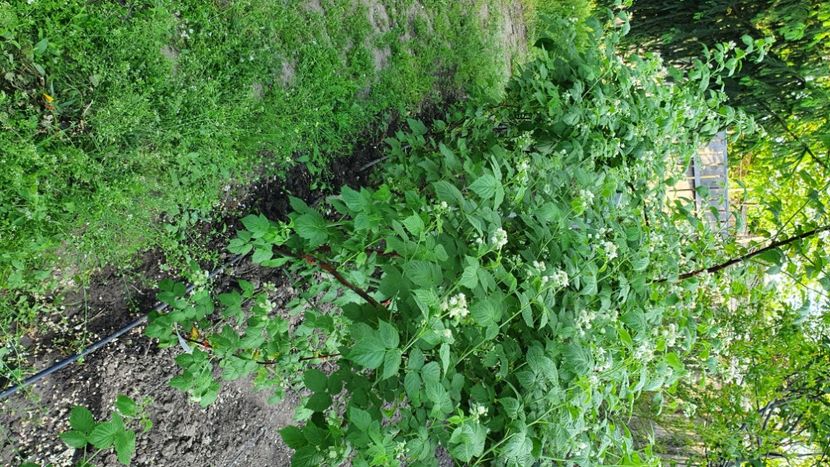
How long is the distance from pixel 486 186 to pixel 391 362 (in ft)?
2.78

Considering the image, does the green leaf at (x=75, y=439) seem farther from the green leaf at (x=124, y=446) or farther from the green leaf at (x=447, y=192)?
the green leaf at (x=447, y=192)

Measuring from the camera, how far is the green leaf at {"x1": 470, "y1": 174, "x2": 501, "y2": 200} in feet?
7.09

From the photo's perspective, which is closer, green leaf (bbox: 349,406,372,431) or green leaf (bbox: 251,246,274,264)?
green leaf (bbox: 349,406,372,431)

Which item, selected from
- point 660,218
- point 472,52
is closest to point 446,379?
point 660,218

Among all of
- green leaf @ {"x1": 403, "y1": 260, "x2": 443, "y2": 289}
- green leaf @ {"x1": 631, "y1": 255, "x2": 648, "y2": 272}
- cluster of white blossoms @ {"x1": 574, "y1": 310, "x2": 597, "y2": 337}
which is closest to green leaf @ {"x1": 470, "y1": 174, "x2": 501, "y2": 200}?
green leaf @ {"x1": 403, "y1": 260, "x2": 443, "y2": 289}

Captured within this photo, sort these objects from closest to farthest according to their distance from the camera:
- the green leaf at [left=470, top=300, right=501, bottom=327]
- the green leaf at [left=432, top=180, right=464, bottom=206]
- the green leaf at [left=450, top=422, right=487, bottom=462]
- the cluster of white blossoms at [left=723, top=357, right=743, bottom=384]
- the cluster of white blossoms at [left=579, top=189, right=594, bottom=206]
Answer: the green leaf at [left=450, top=422, right=487, bottom=462] < the green leaf at [left=470, top=300, right=501, bottom=327] < the green leaf at [left=432, top=180, right=464, bottom=206] < the cluster of white blossoms at [left=579, top=189, right=594, bottom=206] < the cluster of white blossoms at [left=723, top=357, right=743, bottom=384]

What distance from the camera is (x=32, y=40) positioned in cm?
253

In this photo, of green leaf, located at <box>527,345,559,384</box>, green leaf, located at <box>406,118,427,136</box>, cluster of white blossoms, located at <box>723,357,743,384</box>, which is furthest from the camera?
cluster of white blossoms, located at <box>723,357,743,384</box>

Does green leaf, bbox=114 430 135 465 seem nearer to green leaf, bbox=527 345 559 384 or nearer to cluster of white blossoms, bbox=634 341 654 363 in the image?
green leaf, bbox=527 345 559 384

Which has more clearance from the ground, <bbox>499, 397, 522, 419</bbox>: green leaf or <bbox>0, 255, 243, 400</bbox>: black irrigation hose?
<bbox>0, 255, 243, 400</bbox>: black irrigation hose

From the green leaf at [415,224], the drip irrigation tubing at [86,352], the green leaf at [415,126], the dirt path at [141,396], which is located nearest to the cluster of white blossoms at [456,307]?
the green leaf at [415,224]

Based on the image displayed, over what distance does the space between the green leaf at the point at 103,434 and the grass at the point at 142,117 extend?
1.19 metres

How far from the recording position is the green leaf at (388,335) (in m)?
1.71

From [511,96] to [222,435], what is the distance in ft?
9.03
